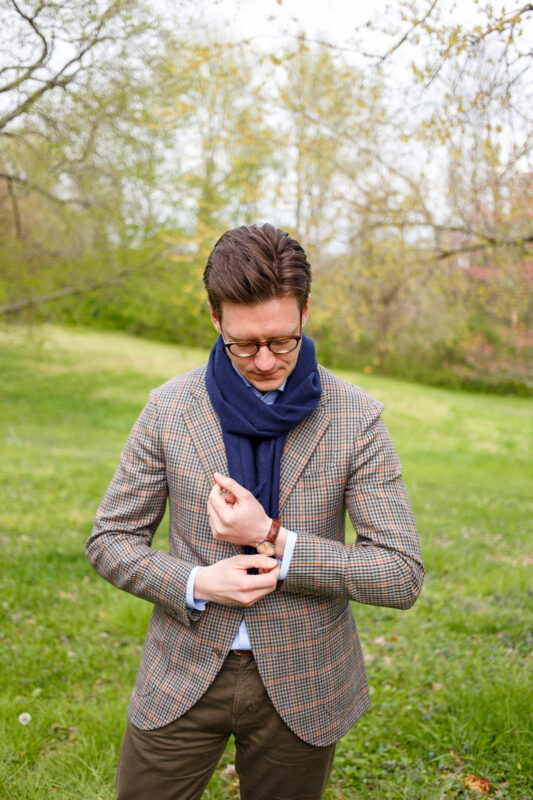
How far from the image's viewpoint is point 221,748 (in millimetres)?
1874

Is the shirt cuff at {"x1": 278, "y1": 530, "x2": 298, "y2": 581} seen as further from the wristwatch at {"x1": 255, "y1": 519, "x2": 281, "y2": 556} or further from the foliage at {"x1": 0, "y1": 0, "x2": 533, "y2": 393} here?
the foliage at {"x1": 0, "y1": 0, "x2": 533, "y2": 393}

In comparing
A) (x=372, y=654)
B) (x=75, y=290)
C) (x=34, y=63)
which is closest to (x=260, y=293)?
(x=372, y=654)

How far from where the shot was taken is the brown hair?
1632 millimetres

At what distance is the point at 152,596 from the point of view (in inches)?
67.8

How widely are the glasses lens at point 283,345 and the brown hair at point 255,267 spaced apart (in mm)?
112

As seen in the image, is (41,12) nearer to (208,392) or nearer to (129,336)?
(208,392)

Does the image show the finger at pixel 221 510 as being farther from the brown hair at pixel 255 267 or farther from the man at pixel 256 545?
the brown hair at pixel 255 267

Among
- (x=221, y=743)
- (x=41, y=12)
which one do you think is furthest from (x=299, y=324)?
(x=41, y=12)

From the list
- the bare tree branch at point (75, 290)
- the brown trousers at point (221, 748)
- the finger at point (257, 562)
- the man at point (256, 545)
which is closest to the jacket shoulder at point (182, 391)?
the man at point (256, 545)

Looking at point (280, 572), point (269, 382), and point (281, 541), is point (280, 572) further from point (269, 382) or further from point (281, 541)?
point (269, 382)

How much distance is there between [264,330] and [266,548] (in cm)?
55

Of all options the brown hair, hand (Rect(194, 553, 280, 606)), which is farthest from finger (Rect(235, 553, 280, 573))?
the brown hair

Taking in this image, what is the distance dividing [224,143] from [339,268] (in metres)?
2.39

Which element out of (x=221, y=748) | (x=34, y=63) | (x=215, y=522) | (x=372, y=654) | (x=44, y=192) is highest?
(x=34, y=63)
